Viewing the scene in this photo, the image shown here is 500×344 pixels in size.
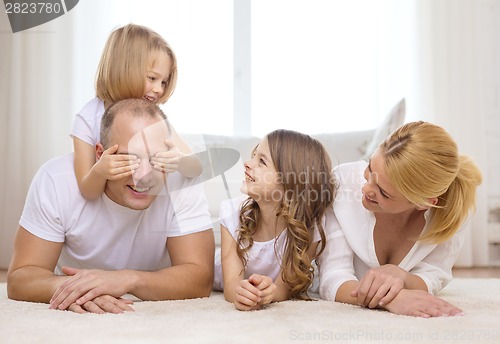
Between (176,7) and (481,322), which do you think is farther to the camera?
(176,7)

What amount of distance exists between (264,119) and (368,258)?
6.69 feet

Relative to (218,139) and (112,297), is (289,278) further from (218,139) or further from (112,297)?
(218,139)

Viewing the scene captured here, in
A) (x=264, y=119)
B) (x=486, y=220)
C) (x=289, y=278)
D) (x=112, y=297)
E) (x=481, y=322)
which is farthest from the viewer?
(x=264, y=119)

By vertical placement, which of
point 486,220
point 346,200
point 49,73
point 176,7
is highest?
point 176,7

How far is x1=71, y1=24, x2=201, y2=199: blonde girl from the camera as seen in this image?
1688mm

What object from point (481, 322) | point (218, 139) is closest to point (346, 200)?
point (481, 322)

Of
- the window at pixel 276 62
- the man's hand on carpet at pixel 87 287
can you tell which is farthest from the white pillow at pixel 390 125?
the man's hand on carpet at pixel 87 287

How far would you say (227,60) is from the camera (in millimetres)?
3670

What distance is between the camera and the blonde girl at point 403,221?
4.81ft

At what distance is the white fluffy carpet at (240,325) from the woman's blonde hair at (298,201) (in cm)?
10

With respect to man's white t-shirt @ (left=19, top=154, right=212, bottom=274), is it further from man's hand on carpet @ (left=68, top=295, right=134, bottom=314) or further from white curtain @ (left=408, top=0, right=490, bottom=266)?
white curtain @ (left=408, top=0, right=490, bottom=266)

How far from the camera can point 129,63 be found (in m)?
1.80

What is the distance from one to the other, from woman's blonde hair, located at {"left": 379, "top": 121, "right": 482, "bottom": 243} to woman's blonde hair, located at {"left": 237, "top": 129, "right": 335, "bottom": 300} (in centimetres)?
20

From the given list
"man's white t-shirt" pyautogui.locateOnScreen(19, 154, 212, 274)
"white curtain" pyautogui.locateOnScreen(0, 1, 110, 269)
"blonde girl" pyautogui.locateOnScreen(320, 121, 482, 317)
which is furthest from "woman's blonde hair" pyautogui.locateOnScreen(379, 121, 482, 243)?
"white curtain" pyautogui.locateOnScreen(0, 1, 110, 269)
